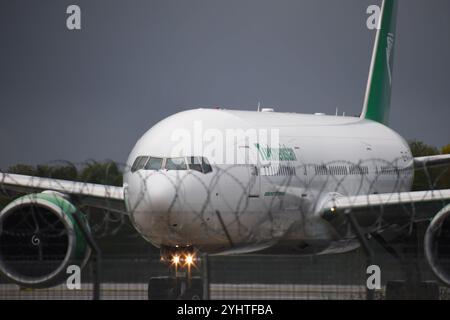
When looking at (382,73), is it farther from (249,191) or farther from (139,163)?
Result: (139,163)

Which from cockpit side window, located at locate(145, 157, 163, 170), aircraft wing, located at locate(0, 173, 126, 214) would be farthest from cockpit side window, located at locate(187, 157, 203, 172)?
aircraft wing, located at locate(0, 173, 126, 214)

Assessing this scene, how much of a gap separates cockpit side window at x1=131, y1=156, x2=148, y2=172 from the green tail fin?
17083mm

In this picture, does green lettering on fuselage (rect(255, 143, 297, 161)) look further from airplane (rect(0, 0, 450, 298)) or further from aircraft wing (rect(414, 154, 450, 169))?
aircraft wing (rect(414, 154, 450, 169))

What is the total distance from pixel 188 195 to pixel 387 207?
6555 mm

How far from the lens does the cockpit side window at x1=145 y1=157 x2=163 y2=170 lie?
85.8ft

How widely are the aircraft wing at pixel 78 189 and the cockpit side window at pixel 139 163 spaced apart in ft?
8.53

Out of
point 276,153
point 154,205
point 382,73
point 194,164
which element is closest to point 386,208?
point 276,153

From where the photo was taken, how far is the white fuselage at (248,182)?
25594mm

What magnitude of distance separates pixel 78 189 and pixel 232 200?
4.97 metres

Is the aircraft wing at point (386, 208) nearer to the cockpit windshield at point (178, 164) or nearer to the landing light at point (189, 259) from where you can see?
the cockpit windshield at point (178, 164)

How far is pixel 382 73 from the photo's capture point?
145ft
